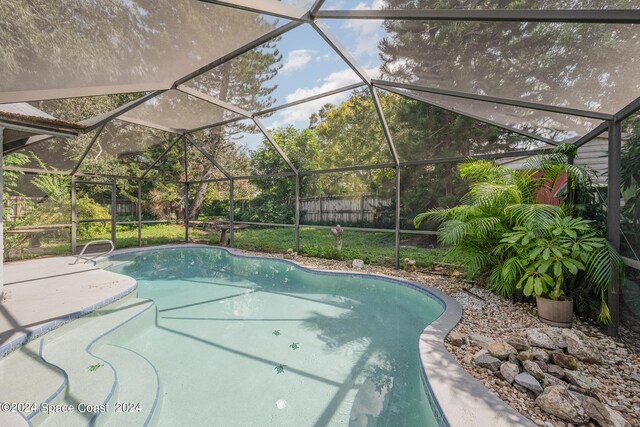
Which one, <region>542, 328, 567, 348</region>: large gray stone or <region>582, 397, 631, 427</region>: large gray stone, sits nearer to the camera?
<region>582, 397, 631, 427</region>: large gray stone

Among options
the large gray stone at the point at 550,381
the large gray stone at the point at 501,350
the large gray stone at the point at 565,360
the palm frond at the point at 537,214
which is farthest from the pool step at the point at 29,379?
the palm frond at the point at 537,214

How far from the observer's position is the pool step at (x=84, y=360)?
231 centimetres

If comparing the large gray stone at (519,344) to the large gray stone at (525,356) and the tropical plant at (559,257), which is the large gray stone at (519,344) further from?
the tropical plant at (559,257)

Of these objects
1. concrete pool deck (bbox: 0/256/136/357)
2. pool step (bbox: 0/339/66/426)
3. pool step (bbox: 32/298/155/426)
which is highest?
concrete pool deck (bbox: 0/256/136/357)

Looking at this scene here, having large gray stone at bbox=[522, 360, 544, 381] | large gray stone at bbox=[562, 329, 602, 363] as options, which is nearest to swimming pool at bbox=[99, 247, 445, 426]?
large gray stone at bbox=[522, 360, 544, 381]

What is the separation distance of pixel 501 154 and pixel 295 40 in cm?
468

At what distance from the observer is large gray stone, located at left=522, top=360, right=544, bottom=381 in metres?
2.54

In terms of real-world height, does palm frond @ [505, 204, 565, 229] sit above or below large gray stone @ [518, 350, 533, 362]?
above

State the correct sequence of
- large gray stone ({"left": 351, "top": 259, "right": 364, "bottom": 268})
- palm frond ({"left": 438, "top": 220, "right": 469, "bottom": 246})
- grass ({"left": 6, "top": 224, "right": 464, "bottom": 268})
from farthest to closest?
1. grass ({"left": 6, "top": 224, "right": 464, "bottom": 268})
2. large gray stone ({"left": 351, "top": 259, "right": 364, "bottom": 268})
3. palm frond ({"left": 438, "top": 220, "right": 469, "bottom": 246})

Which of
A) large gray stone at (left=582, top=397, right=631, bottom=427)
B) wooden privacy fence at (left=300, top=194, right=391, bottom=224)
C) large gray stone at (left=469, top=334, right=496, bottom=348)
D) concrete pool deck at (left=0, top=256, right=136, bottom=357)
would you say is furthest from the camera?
wooden privacy fence at (left=300, top=194, right=391, bottom=224)

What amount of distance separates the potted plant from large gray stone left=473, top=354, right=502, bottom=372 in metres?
1.40

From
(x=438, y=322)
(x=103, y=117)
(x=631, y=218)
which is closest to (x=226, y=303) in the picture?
(x=438, y=322)

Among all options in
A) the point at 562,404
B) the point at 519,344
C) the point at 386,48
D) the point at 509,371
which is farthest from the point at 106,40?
the point at 519,344

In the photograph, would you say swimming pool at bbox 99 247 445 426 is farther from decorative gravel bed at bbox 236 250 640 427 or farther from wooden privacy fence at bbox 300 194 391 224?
wooden privacy fence at bbox 300 194 391 224
